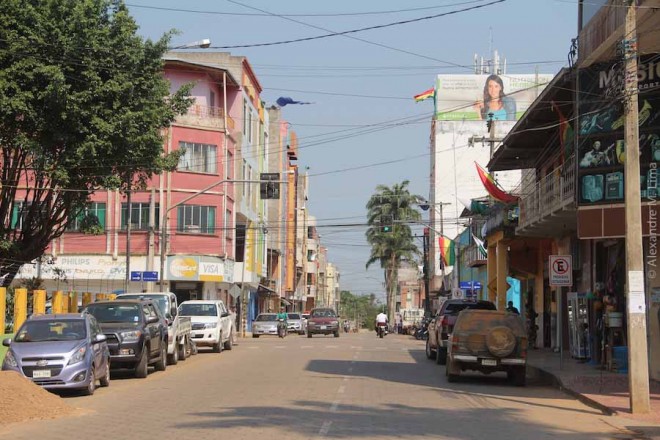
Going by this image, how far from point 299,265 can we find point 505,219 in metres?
82.4

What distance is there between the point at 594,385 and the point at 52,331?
1199cm

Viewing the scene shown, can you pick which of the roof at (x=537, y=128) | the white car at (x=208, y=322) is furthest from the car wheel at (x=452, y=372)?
the white car at (x=208, y=322)

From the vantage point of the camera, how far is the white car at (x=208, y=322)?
33094 millimetres

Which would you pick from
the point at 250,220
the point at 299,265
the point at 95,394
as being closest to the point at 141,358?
the point at 95,394

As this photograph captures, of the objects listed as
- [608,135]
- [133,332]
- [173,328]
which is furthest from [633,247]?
[173,328]

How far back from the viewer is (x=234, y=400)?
53.6 ft

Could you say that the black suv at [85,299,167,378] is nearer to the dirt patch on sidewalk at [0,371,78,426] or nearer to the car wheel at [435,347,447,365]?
the dirt patch on sidewalk at [0,371,78,426]

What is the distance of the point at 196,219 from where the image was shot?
55438 mm

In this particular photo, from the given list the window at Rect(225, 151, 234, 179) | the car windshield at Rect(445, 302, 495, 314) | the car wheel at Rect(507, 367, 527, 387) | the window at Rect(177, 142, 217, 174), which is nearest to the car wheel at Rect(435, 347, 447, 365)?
the car windshield at Rect(445, 302, 495, 314)

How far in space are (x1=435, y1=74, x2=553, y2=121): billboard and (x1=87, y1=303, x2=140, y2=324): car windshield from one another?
6761cm

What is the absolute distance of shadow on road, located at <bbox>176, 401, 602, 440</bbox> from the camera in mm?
12445

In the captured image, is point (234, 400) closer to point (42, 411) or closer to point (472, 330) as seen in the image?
point (42, 411)

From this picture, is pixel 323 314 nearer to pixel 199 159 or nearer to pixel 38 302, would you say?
pixel 199 159

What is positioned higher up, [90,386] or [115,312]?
[115,312]
